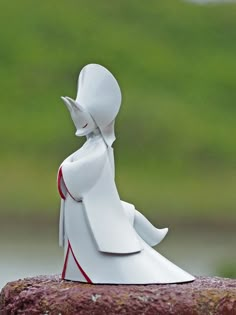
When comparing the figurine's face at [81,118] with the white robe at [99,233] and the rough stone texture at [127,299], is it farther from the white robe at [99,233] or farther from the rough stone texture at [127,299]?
the rough stone texture at [127,299]

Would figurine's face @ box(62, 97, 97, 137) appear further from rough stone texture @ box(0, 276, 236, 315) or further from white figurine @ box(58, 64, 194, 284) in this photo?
rough stone texture @ box(0, 276, 236, 315)

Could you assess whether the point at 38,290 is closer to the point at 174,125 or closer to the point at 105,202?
the point at 105,202

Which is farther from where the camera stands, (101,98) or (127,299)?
(101,98)

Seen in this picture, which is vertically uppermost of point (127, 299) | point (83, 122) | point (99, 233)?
point (83, 122)

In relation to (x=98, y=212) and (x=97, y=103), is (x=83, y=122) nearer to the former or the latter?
(x=97, y=103)

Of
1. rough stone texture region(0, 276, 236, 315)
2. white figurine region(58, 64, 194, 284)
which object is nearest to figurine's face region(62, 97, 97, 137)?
white figurine region(58, 64, 194, 284)

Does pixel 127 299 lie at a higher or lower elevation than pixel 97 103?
lower

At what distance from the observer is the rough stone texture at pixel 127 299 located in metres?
2.28

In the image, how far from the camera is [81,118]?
249 centimetres

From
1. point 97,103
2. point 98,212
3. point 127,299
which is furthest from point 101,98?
point 127,299

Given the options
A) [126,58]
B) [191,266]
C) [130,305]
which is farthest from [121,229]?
[126,58]

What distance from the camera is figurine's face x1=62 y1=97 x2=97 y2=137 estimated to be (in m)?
2.48

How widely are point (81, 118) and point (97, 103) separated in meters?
0.06

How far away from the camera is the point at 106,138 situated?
2516 millimetres
